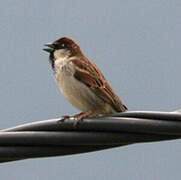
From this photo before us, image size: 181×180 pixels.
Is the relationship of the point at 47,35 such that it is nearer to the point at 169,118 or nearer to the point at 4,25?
the point at 4,25

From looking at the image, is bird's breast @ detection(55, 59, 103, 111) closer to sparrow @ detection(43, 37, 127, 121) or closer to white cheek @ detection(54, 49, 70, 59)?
sparrow @ detection(43, 37, 127, 121)

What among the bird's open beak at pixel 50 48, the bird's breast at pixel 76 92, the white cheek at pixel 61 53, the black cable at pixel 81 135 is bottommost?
the black cable at pixel 81 135

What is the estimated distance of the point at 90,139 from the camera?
14.9 ft

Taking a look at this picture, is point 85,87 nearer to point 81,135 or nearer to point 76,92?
point 76,92

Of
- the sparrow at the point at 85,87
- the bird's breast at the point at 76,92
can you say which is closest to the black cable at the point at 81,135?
the sparrow at the point at 85,87

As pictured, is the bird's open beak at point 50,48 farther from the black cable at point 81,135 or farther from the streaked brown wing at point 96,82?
the black cable at point 81,135

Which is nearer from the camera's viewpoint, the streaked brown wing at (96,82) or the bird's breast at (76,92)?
the streaked brown wing at (96,82)

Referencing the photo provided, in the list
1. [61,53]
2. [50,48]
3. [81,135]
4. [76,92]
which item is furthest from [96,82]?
[81,135]

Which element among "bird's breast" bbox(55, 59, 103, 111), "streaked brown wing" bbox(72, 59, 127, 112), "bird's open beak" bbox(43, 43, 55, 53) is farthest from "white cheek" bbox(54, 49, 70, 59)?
"bird's breast" bbox(55, 59, 103, 111)

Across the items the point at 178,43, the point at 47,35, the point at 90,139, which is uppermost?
the point at 47,35

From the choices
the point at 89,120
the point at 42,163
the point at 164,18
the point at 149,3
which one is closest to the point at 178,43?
the point at 164,18

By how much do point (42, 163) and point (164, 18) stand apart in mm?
55806

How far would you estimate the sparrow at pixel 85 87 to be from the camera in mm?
6547

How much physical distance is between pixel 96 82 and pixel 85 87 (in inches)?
4.1
